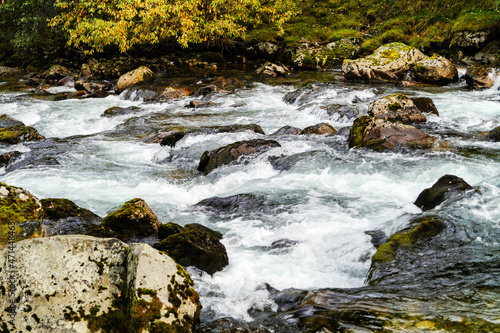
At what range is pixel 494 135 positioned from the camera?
980 centimetres

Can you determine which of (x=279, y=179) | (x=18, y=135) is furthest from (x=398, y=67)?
(x=18, y=135)

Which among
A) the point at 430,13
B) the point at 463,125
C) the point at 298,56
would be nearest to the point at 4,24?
the point at 298,56

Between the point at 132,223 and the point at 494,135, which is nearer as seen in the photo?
the point at 132,223

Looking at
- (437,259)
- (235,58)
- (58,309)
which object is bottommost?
(235,58)

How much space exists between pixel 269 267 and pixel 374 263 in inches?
48.9

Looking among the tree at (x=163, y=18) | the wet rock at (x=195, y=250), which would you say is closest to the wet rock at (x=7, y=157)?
the wet rock at (x=195, y=250)

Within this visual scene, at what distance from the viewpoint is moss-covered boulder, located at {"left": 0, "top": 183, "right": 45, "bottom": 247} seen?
14.4 feet

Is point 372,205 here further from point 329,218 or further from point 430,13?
point 430,13

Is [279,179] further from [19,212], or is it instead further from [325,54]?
[325,54]

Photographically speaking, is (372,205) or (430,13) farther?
(430,13)

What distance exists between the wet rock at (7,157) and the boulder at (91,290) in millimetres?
7504

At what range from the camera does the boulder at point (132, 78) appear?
18.3 metres

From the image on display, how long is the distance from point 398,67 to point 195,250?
14.1m

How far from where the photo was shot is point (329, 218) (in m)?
6.65
